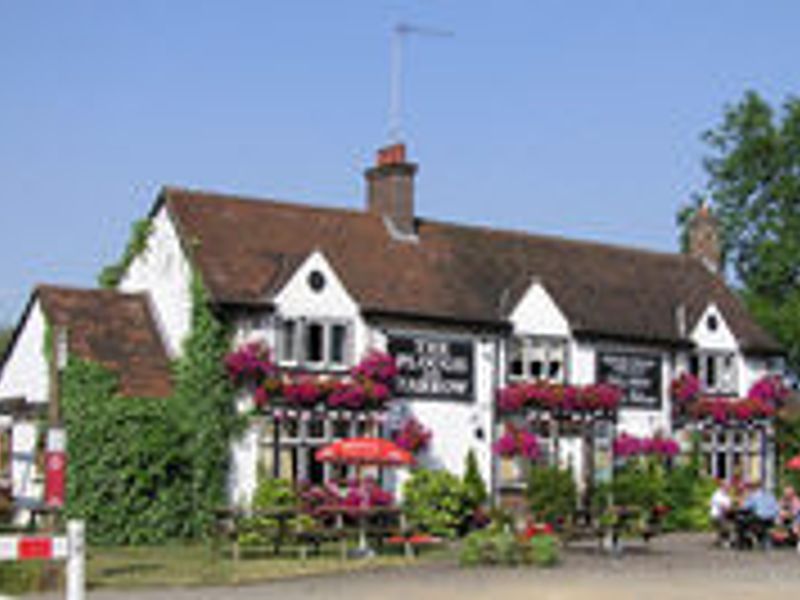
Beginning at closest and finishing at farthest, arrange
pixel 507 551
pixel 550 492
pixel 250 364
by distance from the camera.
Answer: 1. pixel 507 551
2. pixel 250 364
3. pixel 550 492

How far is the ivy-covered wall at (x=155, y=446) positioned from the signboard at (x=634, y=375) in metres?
10.5

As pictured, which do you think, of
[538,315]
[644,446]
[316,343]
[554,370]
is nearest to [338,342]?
[316,343]

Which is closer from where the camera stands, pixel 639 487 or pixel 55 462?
pixel 55 462

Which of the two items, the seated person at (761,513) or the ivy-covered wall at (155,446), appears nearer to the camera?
the seated person at (761,513)

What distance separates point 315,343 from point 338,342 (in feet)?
1.95

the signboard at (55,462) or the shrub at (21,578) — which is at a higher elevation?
the signboard at (55,462)

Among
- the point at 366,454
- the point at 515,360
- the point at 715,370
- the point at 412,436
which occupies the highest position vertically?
the point at 715,370

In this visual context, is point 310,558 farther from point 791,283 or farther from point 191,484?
point 791,283

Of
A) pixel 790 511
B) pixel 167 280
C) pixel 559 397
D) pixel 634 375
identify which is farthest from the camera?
pixel 634 375

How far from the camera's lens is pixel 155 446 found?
30.6 meters

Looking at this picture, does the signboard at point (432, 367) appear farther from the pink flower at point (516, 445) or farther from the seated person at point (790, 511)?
the seated person at point (790, 511)

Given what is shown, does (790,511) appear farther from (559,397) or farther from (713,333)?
(713,333)

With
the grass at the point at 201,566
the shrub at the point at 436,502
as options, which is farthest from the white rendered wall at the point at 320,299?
the grass at the point at 201,566

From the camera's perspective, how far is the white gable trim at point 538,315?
36500 mm
